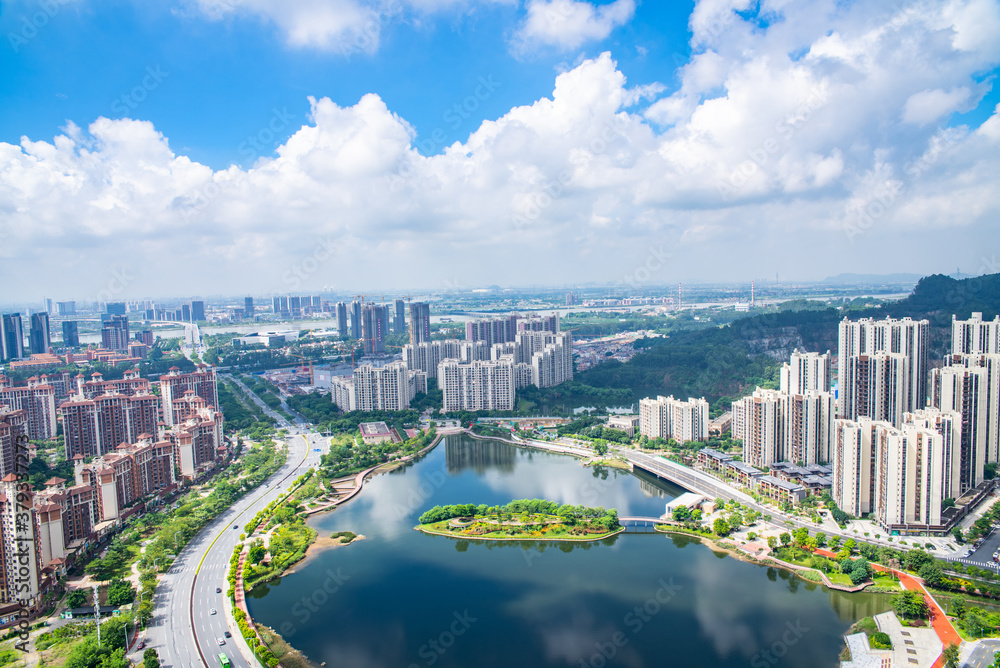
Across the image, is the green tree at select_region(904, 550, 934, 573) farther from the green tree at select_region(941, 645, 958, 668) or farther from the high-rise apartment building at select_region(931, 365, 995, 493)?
the high-rise apartment building at select_region(931, 365, 995, 493)

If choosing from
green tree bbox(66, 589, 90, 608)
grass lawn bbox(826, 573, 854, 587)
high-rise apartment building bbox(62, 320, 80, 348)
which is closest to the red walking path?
grass lawn bbox(826, 573, 854, 587)

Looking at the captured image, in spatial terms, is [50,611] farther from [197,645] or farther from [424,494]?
[424,494]

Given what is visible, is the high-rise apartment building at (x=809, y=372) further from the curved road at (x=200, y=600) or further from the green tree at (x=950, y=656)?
the curved road at (x=200, y=600)

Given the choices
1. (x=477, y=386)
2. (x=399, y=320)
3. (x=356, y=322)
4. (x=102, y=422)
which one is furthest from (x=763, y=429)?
(x=399, y=320)

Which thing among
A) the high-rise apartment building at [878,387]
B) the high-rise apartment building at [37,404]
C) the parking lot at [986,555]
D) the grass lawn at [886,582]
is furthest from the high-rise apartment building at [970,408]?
the high-rise apartment building at [37,404]

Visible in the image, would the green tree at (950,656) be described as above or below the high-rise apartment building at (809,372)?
below

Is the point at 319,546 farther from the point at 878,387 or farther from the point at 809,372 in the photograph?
the point at 809,372

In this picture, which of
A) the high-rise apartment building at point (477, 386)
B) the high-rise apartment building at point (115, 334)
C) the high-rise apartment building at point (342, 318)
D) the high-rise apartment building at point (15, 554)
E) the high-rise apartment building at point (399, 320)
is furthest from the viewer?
the high-rise apartment building at point (399, 320)
